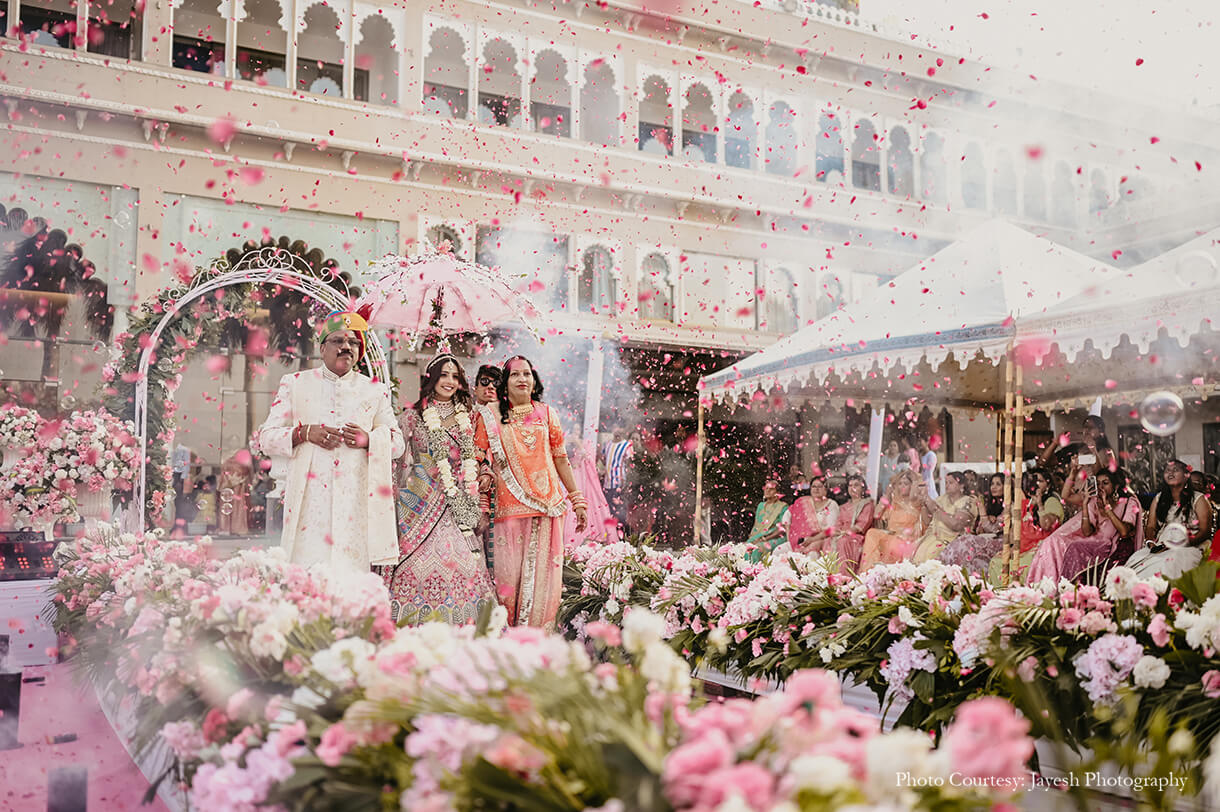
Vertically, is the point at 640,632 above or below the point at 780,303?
below

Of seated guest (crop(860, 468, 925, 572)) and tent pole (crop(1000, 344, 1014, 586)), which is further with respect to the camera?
seated guest (crop(860, 468, 925, 572))

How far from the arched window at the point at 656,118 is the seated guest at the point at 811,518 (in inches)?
346

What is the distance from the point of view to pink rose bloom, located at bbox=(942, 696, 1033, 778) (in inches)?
50.0

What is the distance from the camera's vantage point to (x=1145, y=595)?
3072 millimetres

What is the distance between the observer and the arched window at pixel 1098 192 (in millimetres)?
19844

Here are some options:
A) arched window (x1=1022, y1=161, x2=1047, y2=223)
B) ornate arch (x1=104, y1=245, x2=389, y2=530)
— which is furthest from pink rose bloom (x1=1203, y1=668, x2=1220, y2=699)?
arched window (x1=1022, y1=161, x2=1047, y2=223)

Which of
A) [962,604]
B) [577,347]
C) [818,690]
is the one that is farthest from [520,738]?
[577,347]

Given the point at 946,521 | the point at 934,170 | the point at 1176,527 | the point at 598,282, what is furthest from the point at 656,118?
the point at 1176,527

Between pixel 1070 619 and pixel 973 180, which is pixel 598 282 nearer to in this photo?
pixel 973 180

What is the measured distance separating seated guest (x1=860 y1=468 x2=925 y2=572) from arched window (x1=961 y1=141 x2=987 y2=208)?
11.8 meters

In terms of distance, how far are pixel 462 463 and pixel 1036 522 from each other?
5156 mm

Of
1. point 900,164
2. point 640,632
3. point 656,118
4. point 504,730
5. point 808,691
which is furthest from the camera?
point 900,164

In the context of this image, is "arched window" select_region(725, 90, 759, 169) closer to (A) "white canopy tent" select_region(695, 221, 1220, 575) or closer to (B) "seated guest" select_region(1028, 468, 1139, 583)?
(A) "white canopy tent" select_region(695, 221, 1220, 575)

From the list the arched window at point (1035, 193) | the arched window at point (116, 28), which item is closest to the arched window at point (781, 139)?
the arched window at point (1035, 193)
